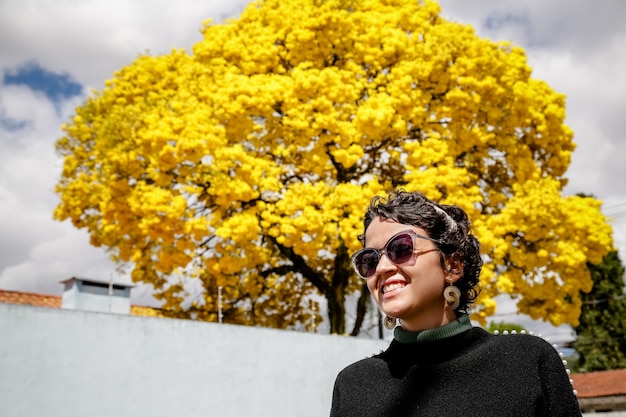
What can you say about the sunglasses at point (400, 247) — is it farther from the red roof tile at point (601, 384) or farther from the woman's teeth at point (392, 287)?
the red roof tile at point (601, 384)

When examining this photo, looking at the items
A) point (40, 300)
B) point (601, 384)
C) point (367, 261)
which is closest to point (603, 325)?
point (601, 384)

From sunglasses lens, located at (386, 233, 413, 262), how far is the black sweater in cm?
28

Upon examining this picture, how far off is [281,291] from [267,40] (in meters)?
7.09

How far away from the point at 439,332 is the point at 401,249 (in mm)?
296

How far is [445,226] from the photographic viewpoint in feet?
6.44

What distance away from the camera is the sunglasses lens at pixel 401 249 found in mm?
1882

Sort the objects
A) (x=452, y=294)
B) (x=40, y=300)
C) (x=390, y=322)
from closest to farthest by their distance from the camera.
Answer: (x=452, y=294)
(x=390, y=322)
(x=40, y=300)

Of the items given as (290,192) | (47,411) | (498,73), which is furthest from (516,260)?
(47,411)

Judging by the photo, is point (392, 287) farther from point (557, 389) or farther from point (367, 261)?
point (557, 389)

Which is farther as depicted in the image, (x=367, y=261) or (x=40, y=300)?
(x=40, y=300)

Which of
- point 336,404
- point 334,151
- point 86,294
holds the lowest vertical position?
point 336,404

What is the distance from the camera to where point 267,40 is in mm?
13828

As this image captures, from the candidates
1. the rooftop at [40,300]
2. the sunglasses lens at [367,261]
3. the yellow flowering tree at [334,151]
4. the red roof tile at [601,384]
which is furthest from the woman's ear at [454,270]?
the red roof tile at [601,384]

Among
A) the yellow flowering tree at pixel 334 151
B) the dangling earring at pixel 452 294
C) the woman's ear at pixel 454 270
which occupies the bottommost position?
the dangling earring at pixel 452 294
